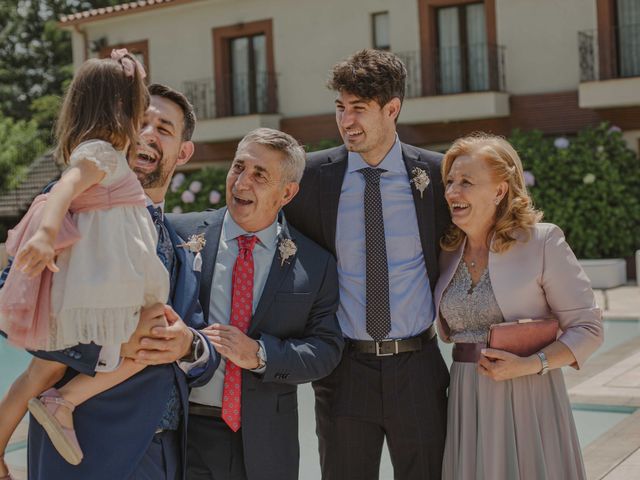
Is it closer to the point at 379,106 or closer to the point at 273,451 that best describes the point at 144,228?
the point at 273,451

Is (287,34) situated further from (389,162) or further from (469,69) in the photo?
(389,162)

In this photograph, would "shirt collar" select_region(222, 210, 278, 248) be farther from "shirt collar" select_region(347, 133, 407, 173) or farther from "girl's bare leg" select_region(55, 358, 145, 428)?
"girl's bare leg" select_region(55, 358, 145, 428)

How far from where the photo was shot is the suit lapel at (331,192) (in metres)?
3.73

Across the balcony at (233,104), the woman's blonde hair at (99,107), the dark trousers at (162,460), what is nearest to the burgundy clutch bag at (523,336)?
the dark trousers at (162,460)

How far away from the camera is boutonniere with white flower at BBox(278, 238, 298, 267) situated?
3.29 metres

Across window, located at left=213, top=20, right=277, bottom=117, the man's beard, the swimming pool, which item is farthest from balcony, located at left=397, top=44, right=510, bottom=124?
the man's beard

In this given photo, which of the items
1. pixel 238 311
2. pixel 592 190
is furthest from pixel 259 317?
pixel 592 190

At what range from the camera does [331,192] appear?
149 inches

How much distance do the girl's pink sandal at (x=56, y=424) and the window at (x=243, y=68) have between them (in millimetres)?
18964

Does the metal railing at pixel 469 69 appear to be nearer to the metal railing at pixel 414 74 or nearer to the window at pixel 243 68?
the metal railing at pixel 414 74

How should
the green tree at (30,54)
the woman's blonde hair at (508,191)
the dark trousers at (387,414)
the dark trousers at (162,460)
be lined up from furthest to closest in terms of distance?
the green tree at (30,54)
the dark trousers at (387,414)
the woman's blonde hair at (508,191)
the dark trousers at (162,460)

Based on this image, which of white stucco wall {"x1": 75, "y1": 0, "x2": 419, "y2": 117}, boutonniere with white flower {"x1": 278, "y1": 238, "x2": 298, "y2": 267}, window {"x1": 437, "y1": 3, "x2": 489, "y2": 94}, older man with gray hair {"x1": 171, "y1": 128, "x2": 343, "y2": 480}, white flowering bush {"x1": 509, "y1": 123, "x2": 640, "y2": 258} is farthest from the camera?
white stucco wall {"x1": 75, "y1": 0, "x2": 419, "y2": 117}

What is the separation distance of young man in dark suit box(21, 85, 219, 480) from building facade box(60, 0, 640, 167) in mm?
14999

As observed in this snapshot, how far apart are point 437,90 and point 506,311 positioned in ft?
52.3
